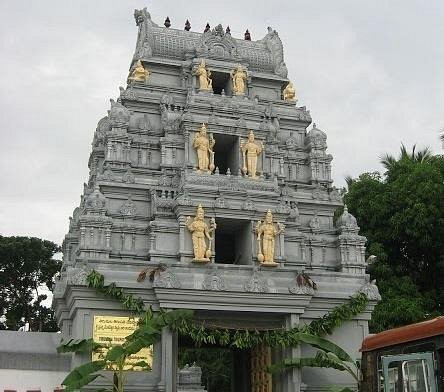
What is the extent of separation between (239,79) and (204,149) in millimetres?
4318

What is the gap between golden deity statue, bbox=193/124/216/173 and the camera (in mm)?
25547

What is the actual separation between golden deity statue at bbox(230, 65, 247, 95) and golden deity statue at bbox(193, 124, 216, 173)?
3023mm

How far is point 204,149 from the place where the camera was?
2573 centimetres

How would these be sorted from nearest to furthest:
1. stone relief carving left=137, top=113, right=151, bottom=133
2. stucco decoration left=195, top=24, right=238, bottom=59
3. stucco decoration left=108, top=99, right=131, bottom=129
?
stucco decoration left=108, top=99, right=131, bottom=129 → stone relief carving left=137, top=113, right=151, bottom=133 → stucco decoration left=195, top=24, right=238, bottom=59

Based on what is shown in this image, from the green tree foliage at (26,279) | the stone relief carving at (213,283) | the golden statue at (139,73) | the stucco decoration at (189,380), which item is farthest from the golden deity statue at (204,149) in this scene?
the green tree foliage at (26,279)

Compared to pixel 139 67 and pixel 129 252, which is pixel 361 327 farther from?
pixel 139 67

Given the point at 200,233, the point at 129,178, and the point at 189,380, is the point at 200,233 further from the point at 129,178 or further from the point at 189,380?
the point at 189,380

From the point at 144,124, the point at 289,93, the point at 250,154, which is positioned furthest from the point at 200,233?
the point at 289,93

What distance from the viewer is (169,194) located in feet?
82.0

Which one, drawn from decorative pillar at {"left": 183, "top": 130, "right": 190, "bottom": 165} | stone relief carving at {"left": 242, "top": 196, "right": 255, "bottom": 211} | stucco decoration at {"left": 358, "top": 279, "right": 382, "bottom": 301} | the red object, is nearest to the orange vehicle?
the red object

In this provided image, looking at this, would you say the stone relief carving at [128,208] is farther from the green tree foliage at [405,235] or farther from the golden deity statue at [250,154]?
the green tree foliage at [405,235]

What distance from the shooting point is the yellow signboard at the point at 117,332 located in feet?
70.3

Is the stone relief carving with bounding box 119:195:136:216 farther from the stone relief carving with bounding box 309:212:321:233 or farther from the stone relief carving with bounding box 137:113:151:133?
the stone relief carving with bounding box 309:212:321:233

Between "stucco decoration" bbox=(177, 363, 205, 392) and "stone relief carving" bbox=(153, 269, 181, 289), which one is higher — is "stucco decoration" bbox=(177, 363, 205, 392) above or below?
below
